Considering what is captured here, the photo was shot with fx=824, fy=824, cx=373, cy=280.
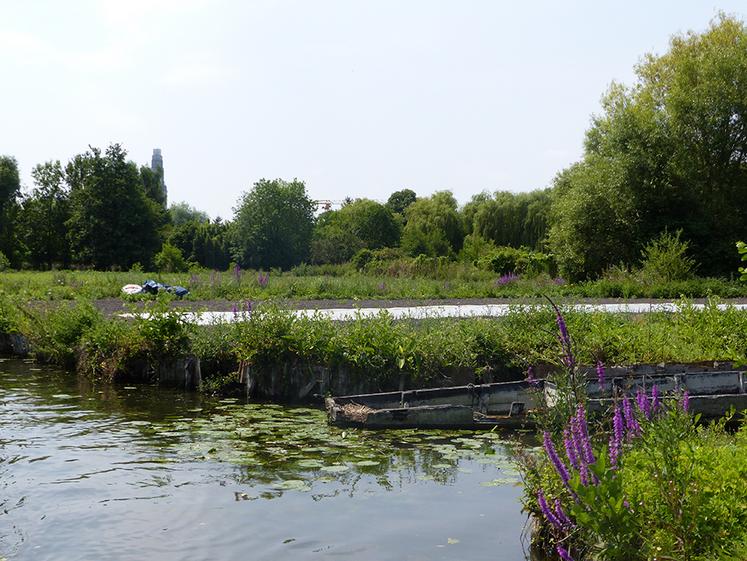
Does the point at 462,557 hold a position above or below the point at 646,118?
below

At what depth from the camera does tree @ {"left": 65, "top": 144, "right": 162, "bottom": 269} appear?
53.1 m

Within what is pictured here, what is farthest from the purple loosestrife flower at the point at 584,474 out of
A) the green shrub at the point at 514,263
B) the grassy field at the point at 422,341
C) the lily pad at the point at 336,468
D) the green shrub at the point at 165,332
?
the green shrub at the point at 514,263

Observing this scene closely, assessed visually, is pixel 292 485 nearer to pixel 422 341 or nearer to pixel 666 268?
pixel 422 341

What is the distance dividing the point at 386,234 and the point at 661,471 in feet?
210

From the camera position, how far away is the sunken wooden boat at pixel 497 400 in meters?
9.43

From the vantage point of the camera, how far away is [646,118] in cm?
3231

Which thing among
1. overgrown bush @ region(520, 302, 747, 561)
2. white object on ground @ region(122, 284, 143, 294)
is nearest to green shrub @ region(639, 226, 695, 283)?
white object on ground @ region(122, 284, 143, 294)

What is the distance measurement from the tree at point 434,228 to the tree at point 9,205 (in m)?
26.9

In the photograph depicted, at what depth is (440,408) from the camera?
31.3 feet

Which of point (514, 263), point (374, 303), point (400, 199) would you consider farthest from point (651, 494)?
point (400, 199)

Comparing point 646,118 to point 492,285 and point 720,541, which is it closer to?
point 492,285

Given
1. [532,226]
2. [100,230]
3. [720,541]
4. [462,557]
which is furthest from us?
[532,226]

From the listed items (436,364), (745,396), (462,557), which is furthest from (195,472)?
(745,396)

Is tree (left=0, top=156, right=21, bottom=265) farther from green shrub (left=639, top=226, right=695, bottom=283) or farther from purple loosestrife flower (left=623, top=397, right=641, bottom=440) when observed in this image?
purple loosestrife flower (left=623, top=397, right=641, bottom=440)
